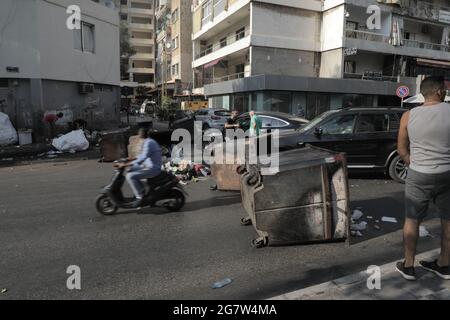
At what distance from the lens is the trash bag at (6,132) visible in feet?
47.1

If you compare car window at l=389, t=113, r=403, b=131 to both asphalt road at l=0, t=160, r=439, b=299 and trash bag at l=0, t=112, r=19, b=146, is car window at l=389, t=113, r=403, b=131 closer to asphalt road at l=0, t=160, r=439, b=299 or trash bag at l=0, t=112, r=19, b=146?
asphalt road at l=0, t=160, r=439, b=299

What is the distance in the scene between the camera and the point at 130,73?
64.9 m

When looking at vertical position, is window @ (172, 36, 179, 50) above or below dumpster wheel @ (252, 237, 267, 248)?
above

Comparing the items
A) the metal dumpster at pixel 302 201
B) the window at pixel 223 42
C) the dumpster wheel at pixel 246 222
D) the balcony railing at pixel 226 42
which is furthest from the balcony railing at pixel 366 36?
the metal dumpster at pixel 302 201

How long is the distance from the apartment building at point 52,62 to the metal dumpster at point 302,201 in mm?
14375

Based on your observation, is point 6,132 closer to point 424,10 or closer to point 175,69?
point 424,10

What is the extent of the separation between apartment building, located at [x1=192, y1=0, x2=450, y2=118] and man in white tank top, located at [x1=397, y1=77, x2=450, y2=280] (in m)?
20.2

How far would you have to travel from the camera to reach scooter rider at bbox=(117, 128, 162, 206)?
20.1 ft

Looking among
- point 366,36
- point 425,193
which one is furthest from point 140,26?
point 425,193

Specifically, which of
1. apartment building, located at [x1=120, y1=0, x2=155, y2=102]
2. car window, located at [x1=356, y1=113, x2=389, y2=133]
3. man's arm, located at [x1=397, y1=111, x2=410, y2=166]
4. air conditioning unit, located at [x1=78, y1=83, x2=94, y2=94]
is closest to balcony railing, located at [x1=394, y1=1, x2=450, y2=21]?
air conditioning unit, located at [x1=78, y1=83, x2=94, y2=94]

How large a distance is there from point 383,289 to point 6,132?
14927mm

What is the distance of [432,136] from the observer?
356cm

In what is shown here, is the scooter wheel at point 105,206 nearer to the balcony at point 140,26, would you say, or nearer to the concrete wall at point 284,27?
the concrete wall at point 284,27

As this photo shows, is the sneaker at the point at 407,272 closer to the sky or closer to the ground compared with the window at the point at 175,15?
closer to the ground
